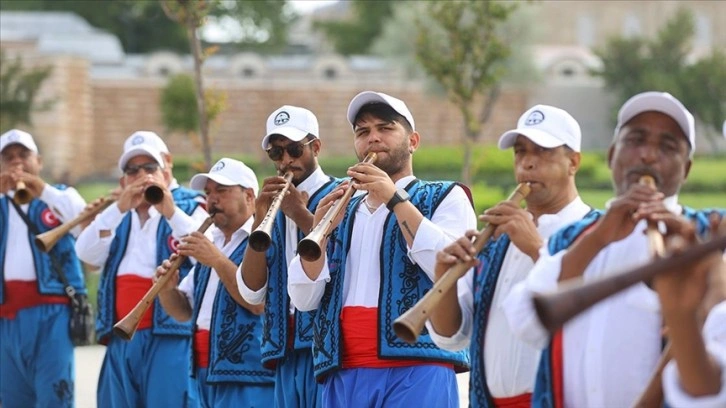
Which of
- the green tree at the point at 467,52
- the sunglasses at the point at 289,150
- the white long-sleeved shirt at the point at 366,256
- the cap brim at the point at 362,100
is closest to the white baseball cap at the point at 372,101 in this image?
the cap brim at the point at 362,100

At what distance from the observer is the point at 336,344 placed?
582 centimetres

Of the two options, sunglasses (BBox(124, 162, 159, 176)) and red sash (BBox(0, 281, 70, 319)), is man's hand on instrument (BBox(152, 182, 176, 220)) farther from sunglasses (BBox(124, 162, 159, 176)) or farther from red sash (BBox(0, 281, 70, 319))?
red sash (BBox(0, 281, 70, 319))

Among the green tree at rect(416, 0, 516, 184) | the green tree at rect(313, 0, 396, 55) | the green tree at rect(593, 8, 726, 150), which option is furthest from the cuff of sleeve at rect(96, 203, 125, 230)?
the green tree at rect(313, 0, 396, 55)

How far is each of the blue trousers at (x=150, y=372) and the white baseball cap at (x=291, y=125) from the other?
1.67m

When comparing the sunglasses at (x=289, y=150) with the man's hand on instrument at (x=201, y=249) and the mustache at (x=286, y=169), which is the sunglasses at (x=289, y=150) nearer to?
the mustache at (x=286, y=169)

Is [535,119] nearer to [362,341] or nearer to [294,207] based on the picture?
[362,341]

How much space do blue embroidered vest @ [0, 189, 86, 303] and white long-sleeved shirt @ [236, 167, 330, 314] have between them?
8.66ft

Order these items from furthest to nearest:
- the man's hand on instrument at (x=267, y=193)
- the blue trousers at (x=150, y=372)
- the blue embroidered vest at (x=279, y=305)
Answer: the blue trousers at (x=150, y=372) → the blue embroidered vest at (x=279, y=305) → the man's hand on instrument at (x=267, y=193)

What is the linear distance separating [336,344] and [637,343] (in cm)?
188

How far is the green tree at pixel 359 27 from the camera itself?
2402 inches

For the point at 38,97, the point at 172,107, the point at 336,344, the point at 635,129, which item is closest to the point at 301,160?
the point at 336,344

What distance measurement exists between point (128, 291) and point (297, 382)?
6.04 ft

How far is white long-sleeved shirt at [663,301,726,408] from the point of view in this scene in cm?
356

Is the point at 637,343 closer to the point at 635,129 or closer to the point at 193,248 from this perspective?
the point at 635,129
